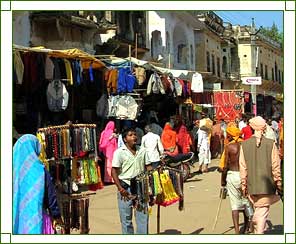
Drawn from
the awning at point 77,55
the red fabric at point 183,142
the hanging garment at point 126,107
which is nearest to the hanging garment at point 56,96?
the awning at point 77,55

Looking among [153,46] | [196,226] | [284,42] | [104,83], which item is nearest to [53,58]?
[104,83]

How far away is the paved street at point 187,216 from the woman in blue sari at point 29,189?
216 centimetres

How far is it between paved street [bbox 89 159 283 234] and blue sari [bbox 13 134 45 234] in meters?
2.18

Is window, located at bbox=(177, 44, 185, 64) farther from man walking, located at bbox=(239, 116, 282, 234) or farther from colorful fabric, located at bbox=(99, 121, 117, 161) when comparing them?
man walking, located at bbox=(239, 116, 282, 234)

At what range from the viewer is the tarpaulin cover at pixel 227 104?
62.4 feet

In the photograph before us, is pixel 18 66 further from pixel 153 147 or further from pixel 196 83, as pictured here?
pixel 196 83

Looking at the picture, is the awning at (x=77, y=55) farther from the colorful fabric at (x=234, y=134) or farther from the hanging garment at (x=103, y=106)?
the colorful fabric at (x=234, y=134)

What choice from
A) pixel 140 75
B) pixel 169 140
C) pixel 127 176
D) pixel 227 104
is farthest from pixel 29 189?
pixel 227 104

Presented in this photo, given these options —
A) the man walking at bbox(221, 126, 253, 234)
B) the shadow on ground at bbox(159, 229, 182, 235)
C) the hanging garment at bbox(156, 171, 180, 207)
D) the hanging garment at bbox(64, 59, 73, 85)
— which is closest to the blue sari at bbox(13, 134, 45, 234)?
the hanging garment at bbox(156, 171, 180, 207)

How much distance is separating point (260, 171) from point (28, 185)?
8.09ft

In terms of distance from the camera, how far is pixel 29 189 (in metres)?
4.81

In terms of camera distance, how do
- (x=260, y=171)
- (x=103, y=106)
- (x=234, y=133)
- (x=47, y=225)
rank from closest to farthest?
(x=47, y=225) < (x=260, y=171) < (x=234, y=133) < (x=103, y=106)

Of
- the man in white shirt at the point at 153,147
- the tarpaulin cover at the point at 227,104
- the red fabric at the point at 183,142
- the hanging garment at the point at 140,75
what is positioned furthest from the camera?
the tarpaulin cover at the point at 227,104

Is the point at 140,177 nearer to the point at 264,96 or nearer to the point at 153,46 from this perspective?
the point at 153,46
